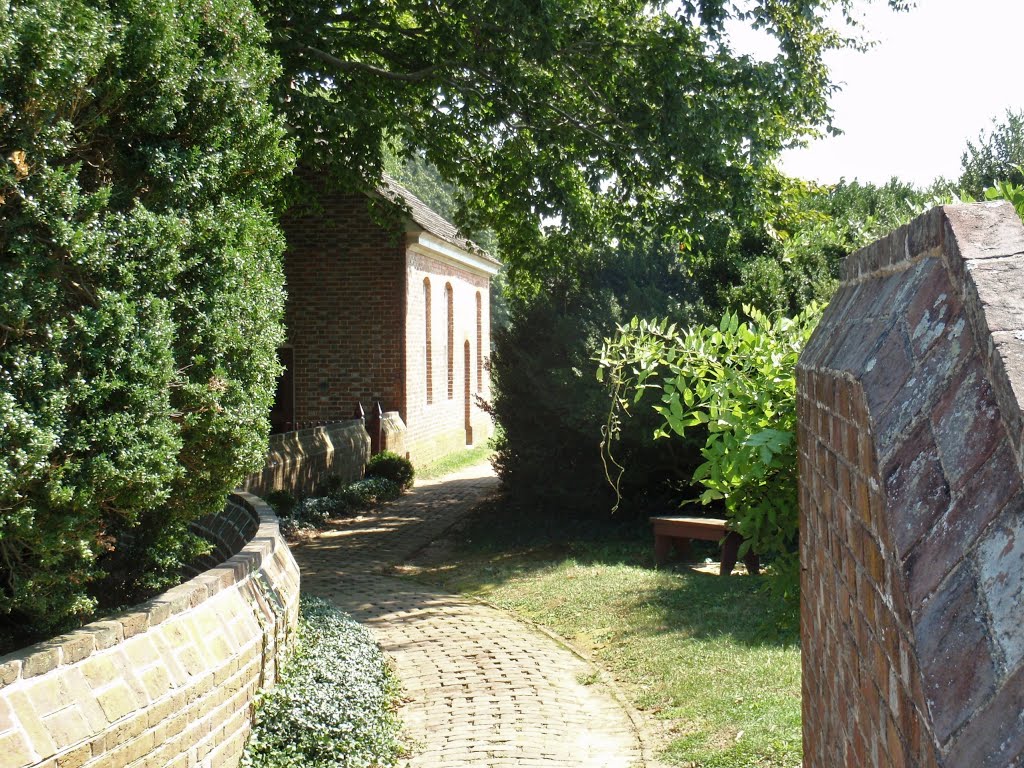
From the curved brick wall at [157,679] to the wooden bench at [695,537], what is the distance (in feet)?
18.3

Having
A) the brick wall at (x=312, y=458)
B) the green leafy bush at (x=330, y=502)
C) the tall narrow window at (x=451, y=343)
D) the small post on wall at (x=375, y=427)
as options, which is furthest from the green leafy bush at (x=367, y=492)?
the tall narrow window at (x=451, y=343)

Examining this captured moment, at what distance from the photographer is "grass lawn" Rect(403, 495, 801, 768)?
5.89 m

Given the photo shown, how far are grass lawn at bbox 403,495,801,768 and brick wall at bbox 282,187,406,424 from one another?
591 centimetres

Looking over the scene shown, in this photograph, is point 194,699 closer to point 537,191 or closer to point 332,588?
point 332,588

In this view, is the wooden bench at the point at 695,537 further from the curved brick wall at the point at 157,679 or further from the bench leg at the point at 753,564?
the curved brick wall at the point at 157,679

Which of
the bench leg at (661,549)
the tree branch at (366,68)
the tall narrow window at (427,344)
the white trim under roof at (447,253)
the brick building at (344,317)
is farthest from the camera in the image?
the tall narrow window at (427,344)

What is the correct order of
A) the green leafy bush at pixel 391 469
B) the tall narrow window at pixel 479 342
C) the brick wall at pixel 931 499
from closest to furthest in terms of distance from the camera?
the brick wall at pixel 931 499 < the green leafy bush at pixel 391 469 < the tall narrow window at pixel 479 342

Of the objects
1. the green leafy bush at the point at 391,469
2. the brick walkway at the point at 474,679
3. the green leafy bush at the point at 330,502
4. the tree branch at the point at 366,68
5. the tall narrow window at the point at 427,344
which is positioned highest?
the tree branch at the point at 366,68

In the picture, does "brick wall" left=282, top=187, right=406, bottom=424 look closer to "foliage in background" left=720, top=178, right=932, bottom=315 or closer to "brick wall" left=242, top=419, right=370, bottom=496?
"brick wall" left=242, top=419, right=370, bottom=496

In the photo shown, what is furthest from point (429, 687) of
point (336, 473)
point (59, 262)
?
point (336, 473)

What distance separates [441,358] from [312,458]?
28.3ft

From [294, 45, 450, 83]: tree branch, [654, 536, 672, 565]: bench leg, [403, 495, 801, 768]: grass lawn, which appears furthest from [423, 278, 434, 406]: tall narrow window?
[654, 536, 672, 565]: bench leg

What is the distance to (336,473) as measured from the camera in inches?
656

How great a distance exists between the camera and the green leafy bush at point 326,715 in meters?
5.68
